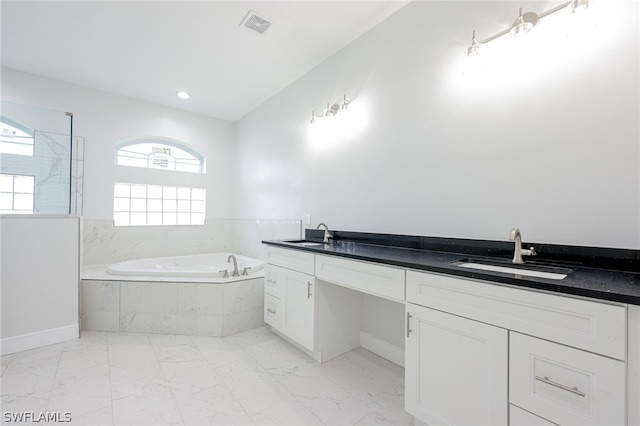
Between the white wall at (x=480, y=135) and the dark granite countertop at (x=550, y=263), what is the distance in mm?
78

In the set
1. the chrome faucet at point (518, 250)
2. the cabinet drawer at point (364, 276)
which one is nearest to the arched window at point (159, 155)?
the cabinet drawer at point (364, 276)

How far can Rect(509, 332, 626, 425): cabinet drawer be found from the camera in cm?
81

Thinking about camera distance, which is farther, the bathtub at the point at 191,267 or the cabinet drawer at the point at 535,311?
the bathtub at the point at 191,267

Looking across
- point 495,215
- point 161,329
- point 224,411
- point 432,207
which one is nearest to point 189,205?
point 161,329

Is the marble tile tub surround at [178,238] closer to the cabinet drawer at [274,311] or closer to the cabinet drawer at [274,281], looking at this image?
the cabinet drawer at [274,281]

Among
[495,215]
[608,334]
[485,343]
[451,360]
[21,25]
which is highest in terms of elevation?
[21,25]

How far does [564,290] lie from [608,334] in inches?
5.9

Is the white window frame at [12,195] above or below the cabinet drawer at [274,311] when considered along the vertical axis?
above

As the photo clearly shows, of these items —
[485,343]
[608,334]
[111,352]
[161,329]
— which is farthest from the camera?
[161,329]

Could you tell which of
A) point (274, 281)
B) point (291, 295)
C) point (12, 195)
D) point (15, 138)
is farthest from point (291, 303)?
point (15, 138)

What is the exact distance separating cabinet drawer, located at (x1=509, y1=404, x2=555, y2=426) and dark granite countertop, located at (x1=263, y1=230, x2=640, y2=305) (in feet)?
1.51

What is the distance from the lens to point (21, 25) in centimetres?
228

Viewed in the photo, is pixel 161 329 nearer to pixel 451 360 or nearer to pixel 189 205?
pixel 189 205

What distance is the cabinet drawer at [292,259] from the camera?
6.74ft
